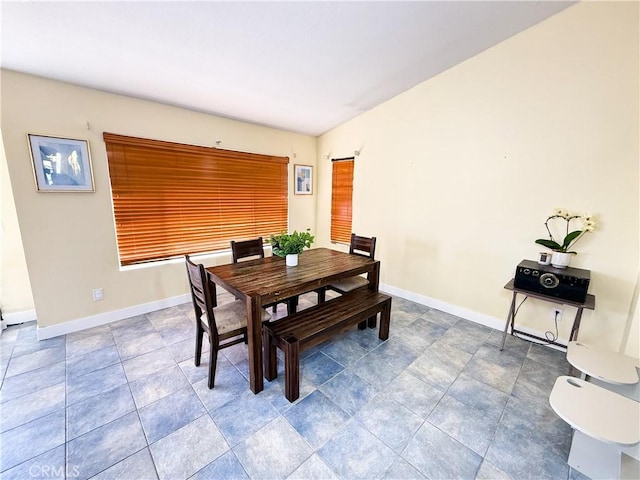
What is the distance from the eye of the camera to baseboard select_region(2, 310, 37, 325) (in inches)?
106

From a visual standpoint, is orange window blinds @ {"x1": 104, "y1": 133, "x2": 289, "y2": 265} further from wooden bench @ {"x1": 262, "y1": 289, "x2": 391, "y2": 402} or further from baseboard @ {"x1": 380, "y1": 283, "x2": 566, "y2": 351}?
baseboard @ {"x1": 380, "y1": 283, "x2": 566, "y2": 351}

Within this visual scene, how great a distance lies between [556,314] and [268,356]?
273 centimetres

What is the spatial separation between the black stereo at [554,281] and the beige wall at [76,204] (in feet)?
12.3

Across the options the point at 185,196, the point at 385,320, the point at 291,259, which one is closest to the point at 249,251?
the point at 291,259

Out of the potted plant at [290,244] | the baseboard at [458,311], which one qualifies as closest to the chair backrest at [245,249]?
the potted plant at [290,244]

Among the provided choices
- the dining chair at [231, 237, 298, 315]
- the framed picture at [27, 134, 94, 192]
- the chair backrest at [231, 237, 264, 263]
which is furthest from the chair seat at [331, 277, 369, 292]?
the framed picture at [27, 134, 94, 192]

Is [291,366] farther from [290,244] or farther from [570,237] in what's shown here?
[570,237]

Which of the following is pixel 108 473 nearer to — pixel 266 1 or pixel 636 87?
pixel 266 1

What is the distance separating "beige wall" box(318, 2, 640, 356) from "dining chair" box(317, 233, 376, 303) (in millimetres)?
770

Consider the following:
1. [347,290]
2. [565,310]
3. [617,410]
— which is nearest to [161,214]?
[347,290]

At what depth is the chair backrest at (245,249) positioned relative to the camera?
2.76 meters

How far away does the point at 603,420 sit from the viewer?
1233 mm

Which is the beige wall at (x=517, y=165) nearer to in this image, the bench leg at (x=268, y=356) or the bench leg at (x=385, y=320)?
the bench leg at (x=385, y=320)

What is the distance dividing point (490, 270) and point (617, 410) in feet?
5.30
